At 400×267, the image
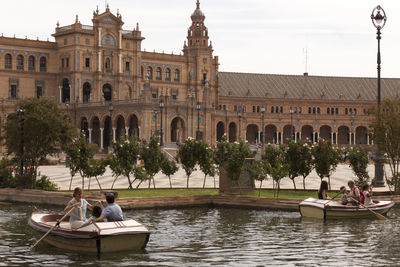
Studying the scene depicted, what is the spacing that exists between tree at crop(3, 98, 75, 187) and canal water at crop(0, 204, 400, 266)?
8.19 metres

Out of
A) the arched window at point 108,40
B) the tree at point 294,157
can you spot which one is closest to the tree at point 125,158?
the tree at point 294,157

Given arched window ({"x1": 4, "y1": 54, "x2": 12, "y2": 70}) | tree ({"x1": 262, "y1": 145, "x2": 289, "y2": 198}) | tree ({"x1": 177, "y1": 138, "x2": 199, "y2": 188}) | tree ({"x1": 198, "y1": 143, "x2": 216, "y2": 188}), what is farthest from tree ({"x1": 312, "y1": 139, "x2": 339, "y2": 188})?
arched window ({"x1": 4, "y1": 54, "x2": 12, "y2": 70})

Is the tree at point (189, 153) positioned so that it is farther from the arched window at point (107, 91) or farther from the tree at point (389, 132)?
the arched window at point (107, 91)

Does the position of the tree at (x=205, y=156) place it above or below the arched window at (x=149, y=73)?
below

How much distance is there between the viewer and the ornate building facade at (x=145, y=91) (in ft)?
309

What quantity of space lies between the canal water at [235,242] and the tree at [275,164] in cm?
423

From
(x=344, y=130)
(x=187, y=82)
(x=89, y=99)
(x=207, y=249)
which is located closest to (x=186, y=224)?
(x=207, y=249)

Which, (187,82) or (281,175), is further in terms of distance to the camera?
(187,82)

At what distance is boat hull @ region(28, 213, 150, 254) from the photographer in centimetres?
2220

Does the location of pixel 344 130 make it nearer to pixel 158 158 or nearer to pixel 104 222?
pixel 158 158

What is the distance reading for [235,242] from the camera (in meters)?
24.7

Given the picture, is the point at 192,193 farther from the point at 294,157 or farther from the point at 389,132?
the point at 389,132

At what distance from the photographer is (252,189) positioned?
39.0 metres

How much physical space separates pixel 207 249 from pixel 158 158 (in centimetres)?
1803
